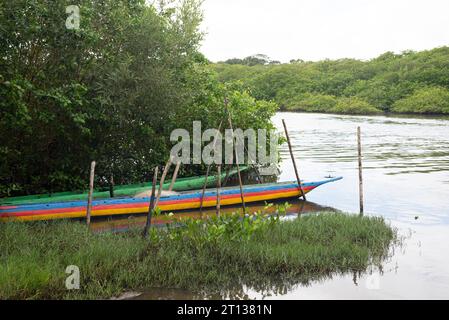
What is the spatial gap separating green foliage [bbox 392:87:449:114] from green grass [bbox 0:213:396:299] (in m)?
49.1

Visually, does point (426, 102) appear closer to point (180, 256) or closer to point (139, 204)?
point (139, 204)

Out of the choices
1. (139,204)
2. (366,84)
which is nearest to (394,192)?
(139,204)

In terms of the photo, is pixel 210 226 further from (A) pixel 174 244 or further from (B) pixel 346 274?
(B) pixel 346 274

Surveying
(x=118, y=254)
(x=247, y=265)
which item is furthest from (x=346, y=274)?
(x=118, y=254)

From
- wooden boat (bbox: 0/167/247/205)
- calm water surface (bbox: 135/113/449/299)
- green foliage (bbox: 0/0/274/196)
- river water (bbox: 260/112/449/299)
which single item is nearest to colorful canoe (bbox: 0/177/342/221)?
wooden boat (bbox: 0/167/247/205)

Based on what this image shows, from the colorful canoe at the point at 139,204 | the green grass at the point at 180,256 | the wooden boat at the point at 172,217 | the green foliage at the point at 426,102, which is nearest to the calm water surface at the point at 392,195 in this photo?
the green grass at the point at 180,256

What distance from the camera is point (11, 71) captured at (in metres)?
10.2

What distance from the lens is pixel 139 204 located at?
1257cm

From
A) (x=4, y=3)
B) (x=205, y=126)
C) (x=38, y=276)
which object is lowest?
(x=38, y=276)

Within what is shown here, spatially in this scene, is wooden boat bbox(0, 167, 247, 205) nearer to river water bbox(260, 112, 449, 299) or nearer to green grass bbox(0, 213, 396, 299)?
green grass bbox(0, 213, 396, 299)

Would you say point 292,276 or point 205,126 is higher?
point 205,126

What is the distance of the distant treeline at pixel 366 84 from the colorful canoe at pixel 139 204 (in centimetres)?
3538

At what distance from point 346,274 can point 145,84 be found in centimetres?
748

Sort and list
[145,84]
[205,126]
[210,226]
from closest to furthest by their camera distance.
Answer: [210,226] < [145,84] < [205,126]
